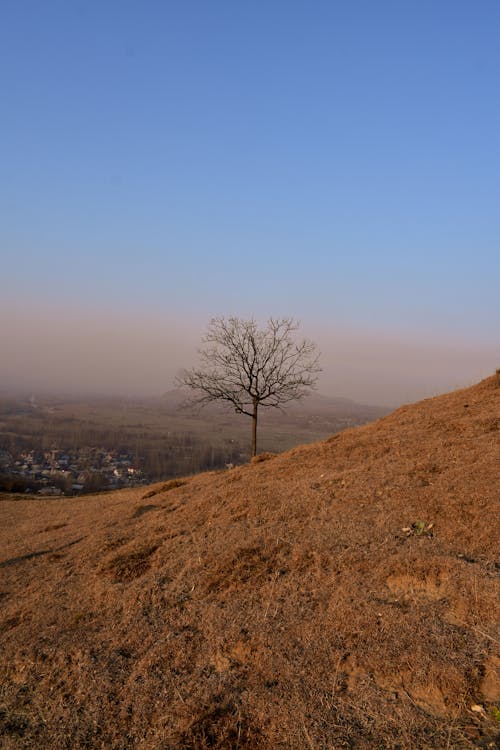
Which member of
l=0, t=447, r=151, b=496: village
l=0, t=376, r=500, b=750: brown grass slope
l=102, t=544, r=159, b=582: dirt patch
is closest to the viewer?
l=0, t=376, r=500, b=750: brown grass slope

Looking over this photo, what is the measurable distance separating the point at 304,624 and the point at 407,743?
58.5 inches

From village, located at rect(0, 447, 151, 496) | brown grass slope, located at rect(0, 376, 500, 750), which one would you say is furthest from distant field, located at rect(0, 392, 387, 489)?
brown grass slope, located at rect(0, 376, 500, 750)

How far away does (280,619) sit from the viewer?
14.9ft

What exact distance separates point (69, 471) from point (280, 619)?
33.1m

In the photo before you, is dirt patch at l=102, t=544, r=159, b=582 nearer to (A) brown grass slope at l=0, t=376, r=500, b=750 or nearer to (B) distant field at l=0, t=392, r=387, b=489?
(A) brown grass slope at l=0, t=376, r=500, b=750

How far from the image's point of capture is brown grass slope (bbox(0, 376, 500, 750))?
3361 mm

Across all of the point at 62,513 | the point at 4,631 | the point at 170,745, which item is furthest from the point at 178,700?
the point at 62,513

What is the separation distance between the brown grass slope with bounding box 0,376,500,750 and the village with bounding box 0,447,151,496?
50.7ft

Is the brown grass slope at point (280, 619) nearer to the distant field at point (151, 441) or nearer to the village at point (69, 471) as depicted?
the village at point (69, 471)

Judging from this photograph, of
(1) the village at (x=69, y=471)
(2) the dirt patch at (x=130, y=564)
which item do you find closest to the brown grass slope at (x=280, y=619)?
(2) the dirt patch at (x=130, y=564)

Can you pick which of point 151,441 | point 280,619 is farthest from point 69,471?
point 280,619

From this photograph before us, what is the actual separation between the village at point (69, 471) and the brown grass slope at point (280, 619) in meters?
15.5

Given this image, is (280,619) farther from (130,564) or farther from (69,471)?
(69,471)

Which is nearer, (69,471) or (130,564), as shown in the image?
(130,564)
